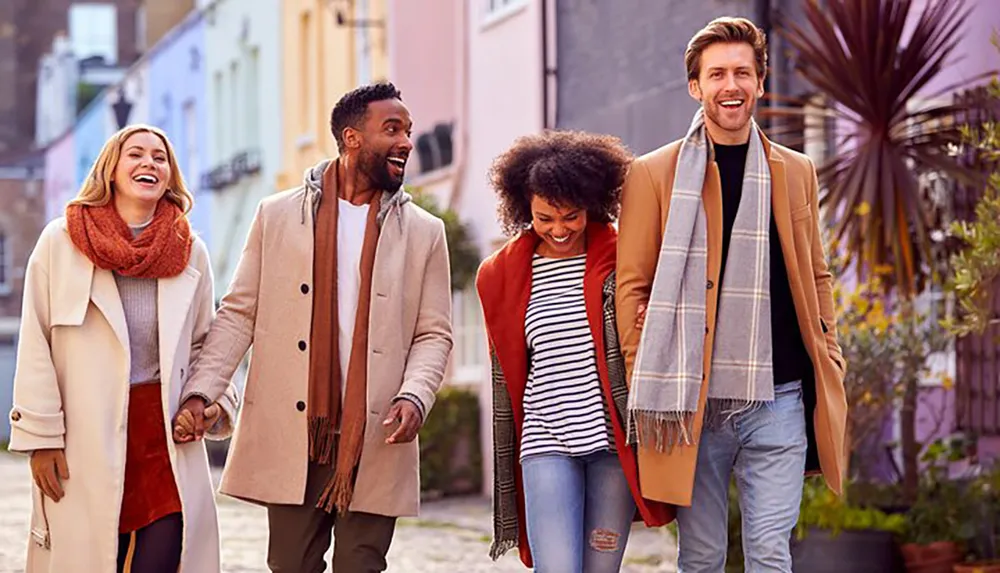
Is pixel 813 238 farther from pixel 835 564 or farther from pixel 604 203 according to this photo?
pixel 835 564

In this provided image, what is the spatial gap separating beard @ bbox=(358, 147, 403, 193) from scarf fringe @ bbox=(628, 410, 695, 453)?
3.90ft

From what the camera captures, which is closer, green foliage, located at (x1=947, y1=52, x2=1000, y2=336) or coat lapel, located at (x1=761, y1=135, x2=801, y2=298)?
coat lapel, located at (x1=761, y1=135, x2=801, y2=298)

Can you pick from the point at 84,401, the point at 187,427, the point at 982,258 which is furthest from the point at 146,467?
the point at 982,258

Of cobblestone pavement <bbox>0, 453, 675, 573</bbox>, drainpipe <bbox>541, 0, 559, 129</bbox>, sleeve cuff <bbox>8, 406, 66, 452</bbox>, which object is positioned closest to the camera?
sleeve cuff <bbox>8, 406, 66, 452</bbox>

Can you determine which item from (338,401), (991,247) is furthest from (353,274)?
(991,247)

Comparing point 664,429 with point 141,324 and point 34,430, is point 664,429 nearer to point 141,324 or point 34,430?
point 141,324

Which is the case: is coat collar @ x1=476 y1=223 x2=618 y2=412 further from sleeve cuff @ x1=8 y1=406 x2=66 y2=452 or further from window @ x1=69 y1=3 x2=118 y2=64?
window @ x1=69 y1=3 x2=118 y2=64

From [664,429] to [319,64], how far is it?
59.8 ft

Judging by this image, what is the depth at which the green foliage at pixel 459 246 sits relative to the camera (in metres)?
18.4

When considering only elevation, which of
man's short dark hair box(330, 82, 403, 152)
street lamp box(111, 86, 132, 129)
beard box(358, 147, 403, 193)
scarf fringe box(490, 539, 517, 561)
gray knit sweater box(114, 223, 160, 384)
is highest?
street lamp box(111, 86, 132, 129)

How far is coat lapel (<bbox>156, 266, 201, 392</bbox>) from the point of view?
659 cm

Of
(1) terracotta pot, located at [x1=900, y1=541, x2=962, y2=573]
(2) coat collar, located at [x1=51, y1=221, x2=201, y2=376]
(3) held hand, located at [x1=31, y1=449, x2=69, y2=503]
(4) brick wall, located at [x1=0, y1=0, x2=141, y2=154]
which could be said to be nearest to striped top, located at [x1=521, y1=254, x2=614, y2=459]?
(2) coat collar, located at [x1=51, y1=221, x2=201, y2=376]

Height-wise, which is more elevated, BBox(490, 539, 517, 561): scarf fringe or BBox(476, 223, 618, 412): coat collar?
BBox(476, 223, 618, 412): coat collar

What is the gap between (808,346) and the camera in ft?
20.5
